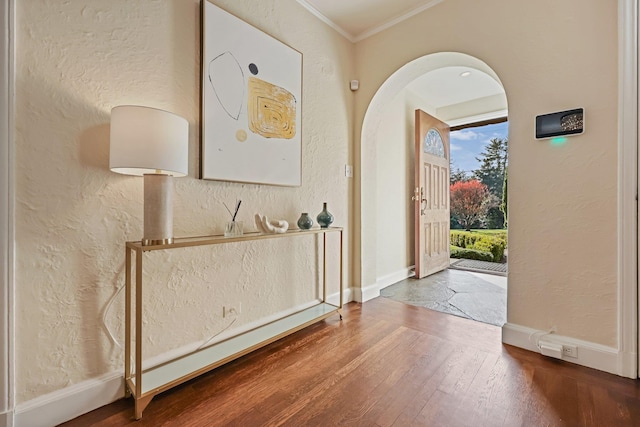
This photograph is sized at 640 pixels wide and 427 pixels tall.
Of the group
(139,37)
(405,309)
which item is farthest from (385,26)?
(405,309)

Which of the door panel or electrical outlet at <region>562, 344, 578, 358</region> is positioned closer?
electrical outlet at <region>562, 344, 578, 358</region>

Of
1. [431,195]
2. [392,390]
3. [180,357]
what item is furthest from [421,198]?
[180,357]

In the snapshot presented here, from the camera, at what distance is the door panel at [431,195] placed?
12.2 ft

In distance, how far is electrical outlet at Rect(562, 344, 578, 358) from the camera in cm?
170

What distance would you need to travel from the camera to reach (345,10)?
2.46 meters

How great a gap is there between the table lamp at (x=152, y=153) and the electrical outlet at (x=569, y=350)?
7.79ft

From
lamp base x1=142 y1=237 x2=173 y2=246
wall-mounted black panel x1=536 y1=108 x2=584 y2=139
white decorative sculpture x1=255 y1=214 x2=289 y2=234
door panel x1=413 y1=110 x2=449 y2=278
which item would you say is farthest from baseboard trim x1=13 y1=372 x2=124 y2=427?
door panel x1=413 y1=110 x2=449 y2=278

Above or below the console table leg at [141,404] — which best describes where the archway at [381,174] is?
above

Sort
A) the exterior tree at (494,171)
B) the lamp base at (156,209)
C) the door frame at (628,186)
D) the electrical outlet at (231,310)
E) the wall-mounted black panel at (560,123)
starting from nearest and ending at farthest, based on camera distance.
A: 1. the lamp base at (156,209)
2. the door frame at (628,186)
3. the wall-mounted black panel at (560,123)
4. the electrical outlet at (231,310)
5. the exterior tree at (494,171)

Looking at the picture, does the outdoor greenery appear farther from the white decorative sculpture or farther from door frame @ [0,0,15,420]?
door frame @ [0,0,15,420]

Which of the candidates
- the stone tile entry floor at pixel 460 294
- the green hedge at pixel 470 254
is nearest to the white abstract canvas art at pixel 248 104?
the stone tile entry floor at pixel 460 294

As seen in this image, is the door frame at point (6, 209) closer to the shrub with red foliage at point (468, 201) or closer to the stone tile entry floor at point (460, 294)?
the stone tile entry floor at point (460, 294)

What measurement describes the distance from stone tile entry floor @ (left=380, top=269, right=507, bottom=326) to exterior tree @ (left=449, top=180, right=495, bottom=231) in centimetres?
176

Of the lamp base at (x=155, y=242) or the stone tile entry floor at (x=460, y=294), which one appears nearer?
the lamp base at (x=155, y=242)
